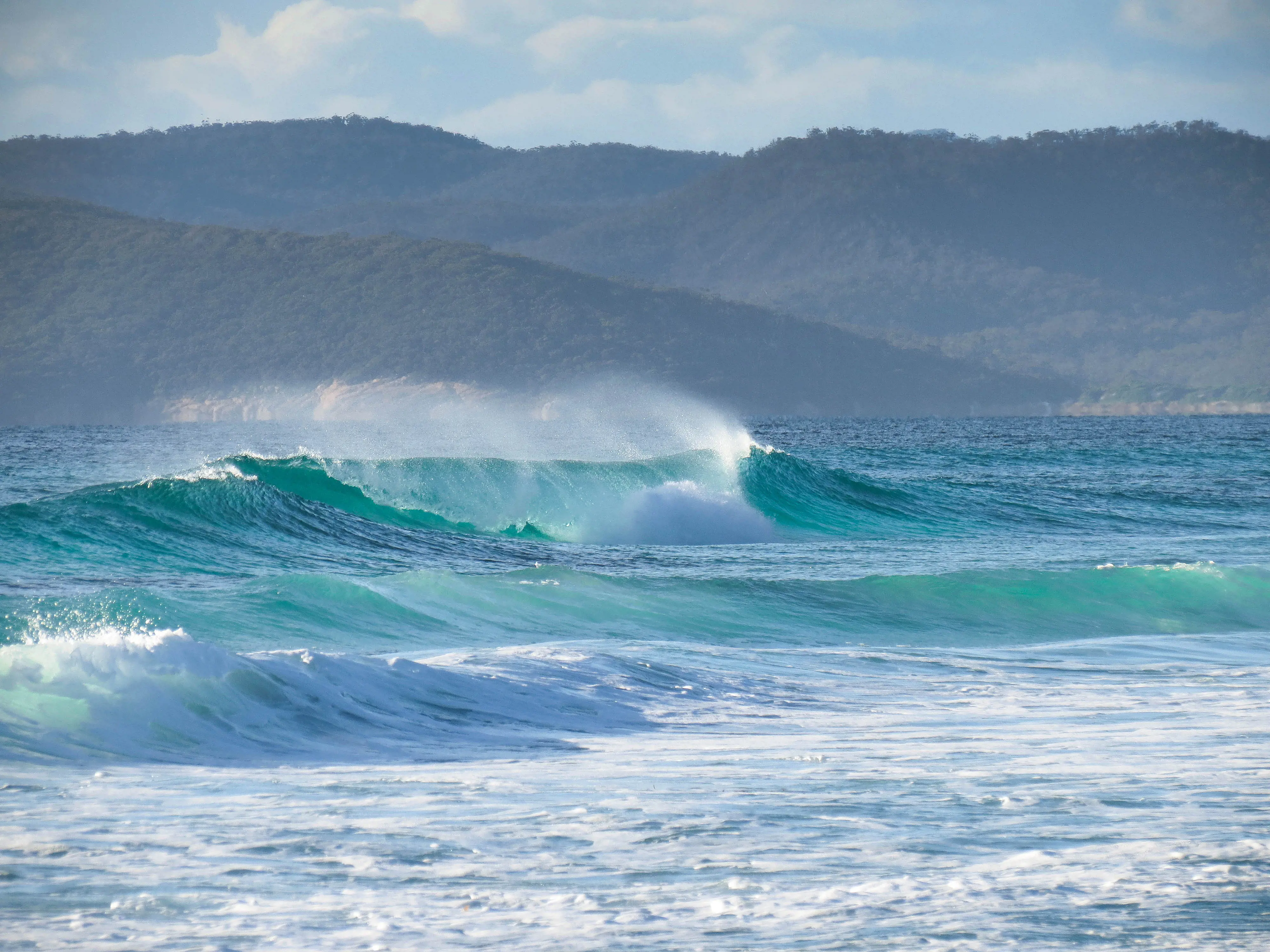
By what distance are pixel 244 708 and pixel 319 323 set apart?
4616 inches

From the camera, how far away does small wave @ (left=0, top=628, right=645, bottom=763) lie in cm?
512

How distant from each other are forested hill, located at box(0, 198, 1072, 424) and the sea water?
98.6 m

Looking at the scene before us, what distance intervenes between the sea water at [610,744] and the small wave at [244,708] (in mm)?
20

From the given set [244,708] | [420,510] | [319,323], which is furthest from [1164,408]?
[244,708]

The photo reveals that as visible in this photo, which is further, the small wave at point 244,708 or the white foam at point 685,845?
the small wave at point 244,708

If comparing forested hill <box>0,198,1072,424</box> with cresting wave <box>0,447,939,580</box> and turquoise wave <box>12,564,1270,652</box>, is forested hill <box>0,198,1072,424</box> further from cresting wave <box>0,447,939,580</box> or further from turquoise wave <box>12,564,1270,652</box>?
turquoise wave <box>12,564,1270,652</box>

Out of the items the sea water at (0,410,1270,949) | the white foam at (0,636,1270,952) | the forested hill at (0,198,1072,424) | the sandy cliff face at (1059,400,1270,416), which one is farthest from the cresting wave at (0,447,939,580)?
the sandy cliff face at (1059,400,1270,416)

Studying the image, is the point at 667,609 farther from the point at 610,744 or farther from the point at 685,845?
the point at 685,845

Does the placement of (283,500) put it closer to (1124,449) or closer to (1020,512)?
(1020,512)

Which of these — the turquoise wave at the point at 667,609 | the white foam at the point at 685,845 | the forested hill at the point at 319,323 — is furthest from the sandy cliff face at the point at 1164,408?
the white foam at the point at 685,845

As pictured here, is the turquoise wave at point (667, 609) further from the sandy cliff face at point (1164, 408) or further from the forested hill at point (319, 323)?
the sandy cliff face at point (1164, 408)

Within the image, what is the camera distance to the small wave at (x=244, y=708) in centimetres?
512

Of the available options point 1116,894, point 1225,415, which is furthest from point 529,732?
point 1225,415

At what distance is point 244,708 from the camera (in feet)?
18.4
